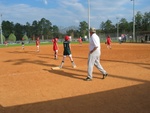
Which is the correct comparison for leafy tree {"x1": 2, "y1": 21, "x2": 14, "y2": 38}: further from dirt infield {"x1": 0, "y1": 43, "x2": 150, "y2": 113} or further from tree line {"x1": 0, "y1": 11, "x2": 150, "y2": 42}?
dirt infield {"x1": 0, "y1": 43, "x2": 150, "y2": 113}

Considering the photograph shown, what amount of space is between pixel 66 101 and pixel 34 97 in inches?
42.7

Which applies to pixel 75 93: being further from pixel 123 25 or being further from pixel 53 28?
pixel 53 28

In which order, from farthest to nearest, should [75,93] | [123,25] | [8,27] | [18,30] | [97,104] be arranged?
[18,30] → [8,27] → [123,25] → [75,93] → [97,104]

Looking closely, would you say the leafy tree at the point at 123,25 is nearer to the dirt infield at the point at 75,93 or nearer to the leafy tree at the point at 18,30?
the leafy tree at the point at 18,30

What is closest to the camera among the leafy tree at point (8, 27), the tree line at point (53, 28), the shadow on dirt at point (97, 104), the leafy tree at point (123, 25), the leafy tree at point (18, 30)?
the shadow on dirt at point (97, 104)

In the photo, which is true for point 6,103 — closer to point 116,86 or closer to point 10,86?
point 10,86

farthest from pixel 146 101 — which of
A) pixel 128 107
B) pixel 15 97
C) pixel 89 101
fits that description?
pixel 15 97

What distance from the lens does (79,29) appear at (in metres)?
110

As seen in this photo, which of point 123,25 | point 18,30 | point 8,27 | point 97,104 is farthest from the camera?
point 18,30

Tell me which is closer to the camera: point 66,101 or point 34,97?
point 66,101

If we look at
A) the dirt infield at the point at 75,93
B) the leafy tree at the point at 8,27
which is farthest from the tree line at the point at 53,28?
the dirt infield at the point at 75,93

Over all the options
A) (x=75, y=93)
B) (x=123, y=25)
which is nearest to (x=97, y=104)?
(x=75, y=93)

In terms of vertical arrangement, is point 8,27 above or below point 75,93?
above

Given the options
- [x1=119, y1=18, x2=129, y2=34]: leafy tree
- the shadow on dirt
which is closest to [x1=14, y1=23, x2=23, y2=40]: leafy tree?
[x1=119, y1=18, x2=129, y2=34]: leafy tree
